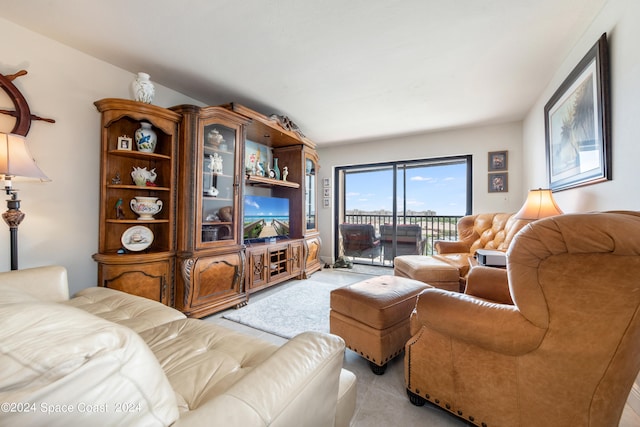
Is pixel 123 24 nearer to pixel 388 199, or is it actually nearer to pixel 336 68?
pixel 336 68

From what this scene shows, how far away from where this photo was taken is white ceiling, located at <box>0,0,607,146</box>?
160 cm

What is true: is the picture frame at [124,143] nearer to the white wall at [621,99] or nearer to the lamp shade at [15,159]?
the lamp shade at [15,159]

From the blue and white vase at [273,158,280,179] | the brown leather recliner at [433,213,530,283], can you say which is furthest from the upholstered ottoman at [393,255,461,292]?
the blue and white vase at [273,158,280,179]

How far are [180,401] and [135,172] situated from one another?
211 centimetres

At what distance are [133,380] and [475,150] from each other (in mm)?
4540

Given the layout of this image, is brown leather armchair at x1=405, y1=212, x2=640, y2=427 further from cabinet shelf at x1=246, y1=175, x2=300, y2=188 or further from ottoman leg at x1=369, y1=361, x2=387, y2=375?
cabinet shelf at x1=246, y1=175, x2=300, y2=188

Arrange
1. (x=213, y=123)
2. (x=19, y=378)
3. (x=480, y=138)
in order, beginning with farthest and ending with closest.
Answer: (x=480, y=138) < (x=213, y=123) < (x=19, y=378)

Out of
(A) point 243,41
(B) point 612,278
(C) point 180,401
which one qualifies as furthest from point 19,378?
(A) point 243,41

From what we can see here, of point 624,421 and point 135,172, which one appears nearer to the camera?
point 624,421

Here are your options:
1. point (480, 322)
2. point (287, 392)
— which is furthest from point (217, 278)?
point (480, 322)

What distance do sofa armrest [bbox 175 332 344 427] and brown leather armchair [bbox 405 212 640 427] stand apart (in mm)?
645

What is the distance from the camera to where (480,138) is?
12.6 feet

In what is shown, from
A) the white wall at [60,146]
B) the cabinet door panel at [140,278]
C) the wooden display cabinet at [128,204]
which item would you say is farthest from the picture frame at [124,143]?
the cabinet door panel at [140,278]

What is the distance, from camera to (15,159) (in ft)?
4.86
